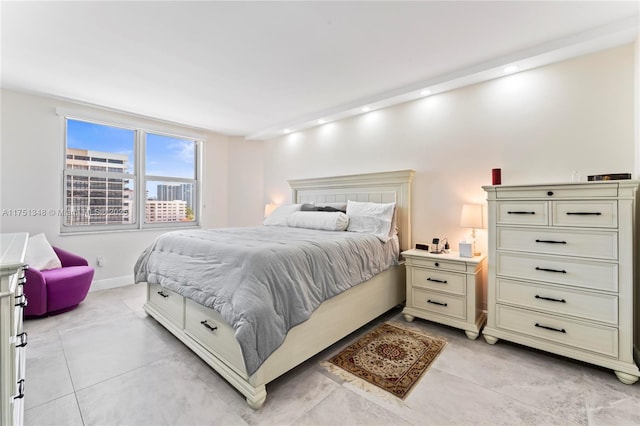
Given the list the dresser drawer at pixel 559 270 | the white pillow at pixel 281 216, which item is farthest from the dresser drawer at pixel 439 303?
the white pillow at pixel 281 216

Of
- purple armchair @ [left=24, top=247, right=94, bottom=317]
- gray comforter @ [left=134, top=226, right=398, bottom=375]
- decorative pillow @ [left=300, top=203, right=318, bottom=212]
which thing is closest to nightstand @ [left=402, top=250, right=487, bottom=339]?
gray comforter @ [left=134, top=226, right=398, bottom=375]

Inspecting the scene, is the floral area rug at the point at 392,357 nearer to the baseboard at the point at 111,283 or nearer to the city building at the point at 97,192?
the baseboard at the point at 111,283

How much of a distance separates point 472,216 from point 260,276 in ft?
6.85

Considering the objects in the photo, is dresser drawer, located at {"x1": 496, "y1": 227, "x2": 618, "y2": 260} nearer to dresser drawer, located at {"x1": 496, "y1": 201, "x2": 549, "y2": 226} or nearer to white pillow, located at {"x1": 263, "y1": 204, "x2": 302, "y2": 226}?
dresser drawer, located at {"x1": 496, "y1": 201, "x2": 549, "y2": 226}

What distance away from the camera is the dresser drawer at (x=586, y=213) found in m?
1.91

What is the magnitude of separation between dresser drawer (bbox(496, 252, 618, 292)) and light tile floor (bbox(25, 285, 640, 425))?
0.62m

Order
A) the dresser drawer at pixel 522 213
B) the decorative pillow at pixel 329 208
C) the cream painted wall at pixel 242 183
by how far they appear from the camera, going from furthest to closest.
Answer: the cream painted wall at pixel 242 183
the decorative pillow at pixel 329 208
the dresser drawer at pixel 522 213

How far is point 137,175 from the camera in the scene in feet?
14.0

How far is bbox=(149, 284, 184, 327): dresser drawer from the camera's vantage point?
231 centimetres

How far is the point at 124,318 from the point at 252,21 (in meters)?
3.05

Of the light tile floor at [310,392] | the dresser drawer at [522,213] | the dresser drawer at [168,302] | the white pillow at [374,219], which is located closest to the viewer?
the light tile floor at [310,392]

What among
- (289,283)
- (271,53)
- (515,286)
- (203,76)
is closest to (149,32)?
(203,76)

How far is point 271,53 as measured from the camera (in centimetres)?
246

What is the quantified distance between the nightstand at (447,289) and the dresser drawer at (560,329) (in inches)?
9.7
